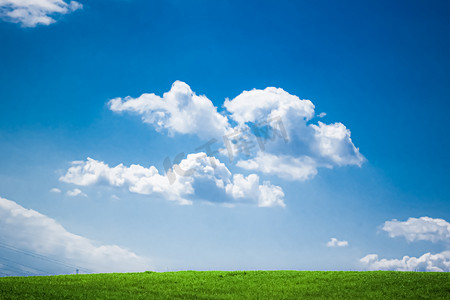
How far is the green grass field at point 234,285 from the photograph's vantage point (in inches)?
1227

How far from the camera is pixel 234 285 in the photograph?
119 ft

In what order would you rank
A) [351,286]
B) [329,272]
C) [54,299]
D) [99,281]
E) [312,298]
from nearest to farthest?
[54,299] < [312,298] < [351,286] < [99,281] < [329,272]

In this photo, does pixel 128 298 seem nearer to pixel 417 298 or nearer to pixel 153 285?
pixel 153 285

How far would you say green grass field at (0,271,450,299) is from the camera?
1227 inches

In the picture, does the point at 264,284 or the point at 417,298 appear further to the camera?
the point at 264,284

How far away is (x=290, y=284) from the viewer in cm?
3638

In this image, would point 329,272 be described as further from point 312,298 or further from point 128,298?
point 128,298

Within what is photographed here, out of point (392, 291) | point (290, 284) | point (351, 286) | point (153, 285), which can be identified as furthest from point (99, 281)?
point (392, 291)

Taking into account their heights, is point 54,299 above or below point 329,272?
below

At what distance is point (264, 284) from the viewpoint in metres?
36.2

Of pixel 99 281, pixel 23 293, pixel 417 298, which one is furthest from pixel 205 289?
pixel 417 298

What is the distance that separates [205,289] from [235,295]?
3864mm

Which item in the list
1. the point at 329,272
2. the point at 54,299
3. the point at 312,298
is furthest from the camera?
the point at 329,272

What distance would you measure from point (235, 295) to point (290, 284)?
6.84 metres
